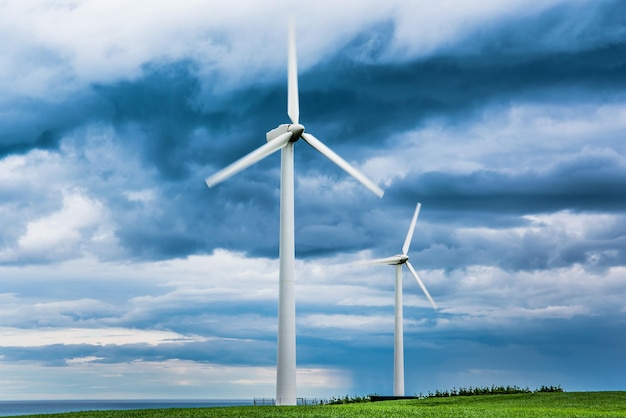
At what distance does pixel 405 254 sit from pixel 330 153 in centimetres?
2886

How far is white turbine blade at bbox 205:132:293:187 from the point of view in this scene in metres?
49.1

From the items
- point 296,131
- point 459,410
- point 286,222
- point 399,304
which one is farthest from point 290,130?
point 399,304

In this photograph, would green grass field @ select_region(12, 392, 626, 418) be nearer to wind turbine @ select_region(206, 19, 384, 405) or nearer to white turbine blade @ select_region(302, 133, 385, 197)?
wind turbine @ select_region(206, 19, 384, 405)

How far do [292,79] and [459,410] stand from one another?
29906 millimetres

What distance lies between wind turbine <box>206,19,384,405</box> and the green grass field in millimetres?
3969

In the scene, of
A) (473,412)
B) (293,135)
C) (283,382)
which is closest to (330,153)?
(293,135)

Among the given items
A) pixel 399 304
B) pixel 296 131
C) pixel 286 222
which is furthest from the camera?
pixel 399 304

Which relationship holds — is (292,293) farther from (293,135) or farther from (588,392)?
(588,392)

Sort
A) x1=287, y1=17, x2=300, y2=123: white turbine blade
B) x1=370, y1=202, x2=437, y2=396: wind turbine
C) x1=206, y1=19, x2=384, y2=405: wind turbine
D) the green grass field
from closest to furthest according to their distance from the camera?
the green grass field, x1=206, y1=19, x2=384, y2=405: wind turbine, x1=287, y1=17, x2=300, y2=123: white turbine blade, x1=370, y1=202, x2=437, y2=396: wind turbine

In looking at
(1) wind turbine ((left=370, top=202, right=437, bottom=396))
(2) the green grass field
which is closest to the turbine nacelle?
(2) the green grass field

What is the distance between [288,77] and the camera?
58438 mm

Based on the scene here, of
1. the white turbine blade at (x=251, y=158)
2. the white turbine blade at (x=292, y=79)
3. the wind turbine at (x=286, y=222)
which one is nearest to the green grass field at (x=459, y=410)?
the wind turbine at (x=286, y=222)

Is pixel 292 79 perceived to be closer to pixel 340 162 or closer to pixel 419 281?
pixel 340 162

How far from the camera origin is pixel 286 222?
50812 millimetres
